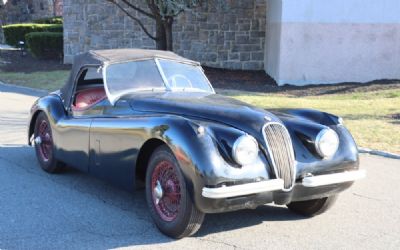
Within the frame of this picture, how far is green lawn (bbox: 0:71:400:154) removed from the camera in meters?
9.73

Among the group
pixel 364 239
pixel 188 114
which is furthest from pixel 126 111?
pixel 364 239

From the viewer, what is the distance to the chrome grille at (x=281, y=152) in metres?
4.78

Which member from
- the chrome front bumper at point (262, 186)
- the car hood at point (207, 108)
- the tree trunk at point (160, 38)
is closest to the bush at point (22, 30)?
the tree trunk at point (160, 38)

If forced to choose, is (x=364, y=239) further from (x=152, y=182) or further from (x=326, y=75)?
(x=326, y=75)

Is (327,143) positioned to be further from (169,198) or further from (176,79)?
(176,79)

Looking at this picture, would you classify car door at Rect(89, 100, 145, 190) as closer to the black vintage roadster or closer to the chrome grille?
the black vintage roadster

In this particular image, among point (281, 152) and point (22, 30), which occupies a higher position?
point (22, 30)

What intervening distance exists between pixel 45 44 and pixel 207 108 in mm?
21401

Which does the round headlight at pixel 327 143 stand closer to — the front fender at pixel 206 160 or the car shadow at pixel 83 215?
the front fender at pixel 206 160

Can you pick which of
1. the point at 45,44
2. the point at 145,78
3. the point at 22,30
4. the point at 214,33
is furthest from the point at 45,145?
the point at 22,30

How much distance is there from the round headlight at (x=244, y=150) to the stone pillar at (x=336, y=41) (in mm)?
13449

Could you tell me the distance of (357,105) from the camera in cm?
1352

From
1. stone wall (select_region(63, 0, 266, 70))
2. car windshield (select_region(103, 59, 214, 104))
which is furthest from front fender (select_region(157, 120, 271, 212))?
stone wall (select_region(63, 0, 266, 70))

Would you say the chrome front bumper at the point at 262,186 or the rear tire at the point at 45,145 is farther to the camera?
the rear tire at the point at 45,145
